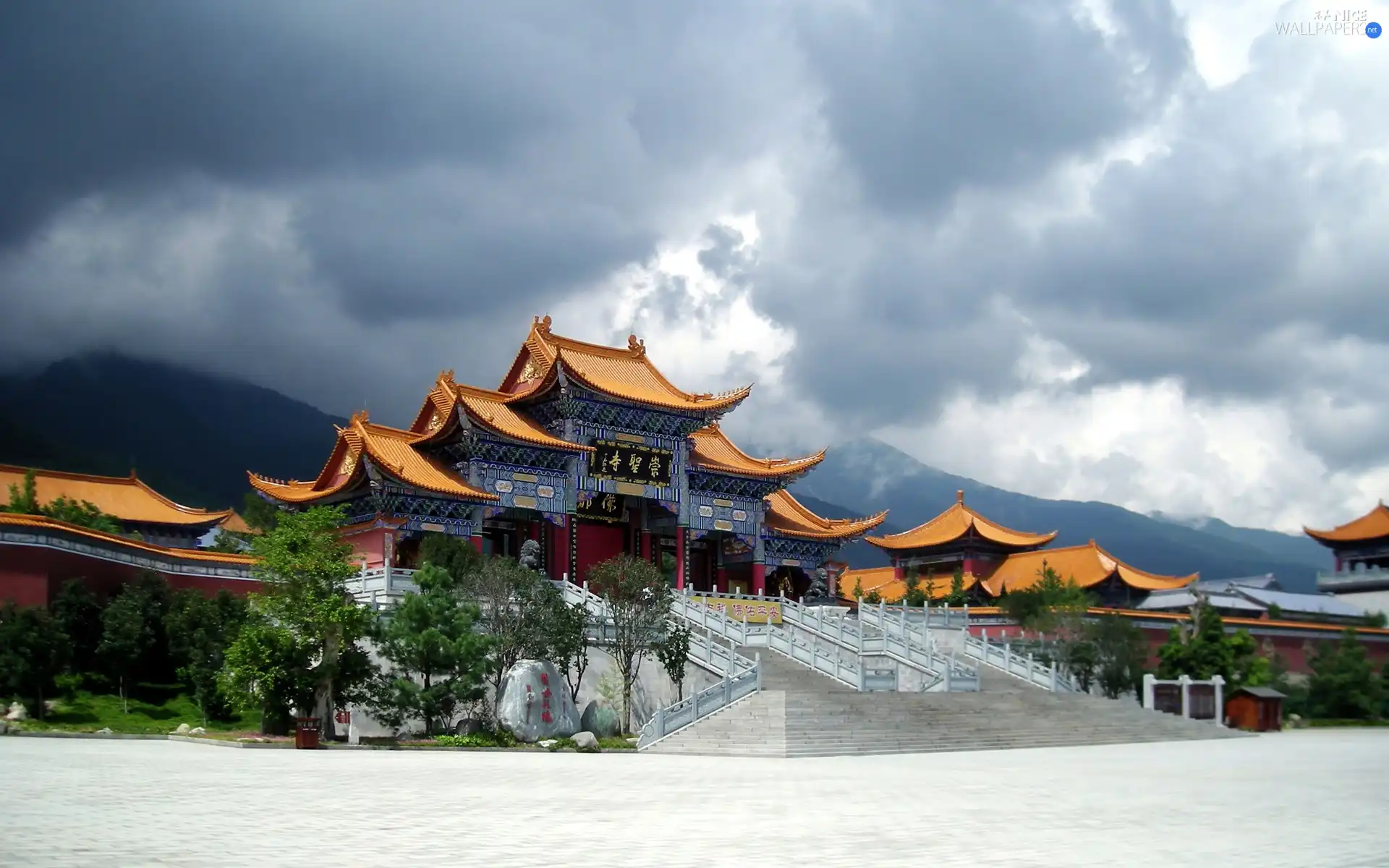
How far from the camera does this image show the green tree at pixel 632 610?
26.4 meters

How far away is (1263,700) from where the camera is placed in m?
31.8

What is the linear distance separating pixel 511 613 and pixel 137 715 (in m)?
7.90

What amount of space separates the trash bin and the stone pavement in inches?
79.9

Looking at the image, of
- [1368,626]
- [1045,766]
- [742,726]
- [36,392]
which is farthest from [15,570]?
[36,392]

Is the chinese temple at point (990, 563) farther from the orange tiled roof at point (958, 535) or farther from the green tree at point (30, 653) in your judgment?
the green tree at point (30, 653)

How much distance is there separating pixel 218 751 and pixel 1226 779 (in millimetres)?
14879

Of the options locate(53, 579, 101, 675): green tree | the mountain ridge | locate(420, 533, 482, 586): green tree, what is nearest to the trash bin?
locate(420, 533, 482, 586): green tree

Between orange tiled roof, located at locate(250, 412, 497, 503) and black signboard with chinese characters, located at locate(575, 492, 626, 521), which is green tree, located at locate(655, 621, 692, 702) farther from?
black signboard with chinese characters, located at locate(575, 492, 626, 521)

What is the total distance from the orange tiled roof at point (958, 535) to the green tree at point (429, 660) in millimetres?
29545

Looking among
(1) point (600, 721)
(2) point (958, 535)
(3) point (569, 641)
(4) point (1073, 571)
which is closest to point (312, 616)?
(3) point (569, 641)

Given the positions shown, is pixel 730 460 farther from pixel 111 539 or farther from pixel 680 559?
pixel 111 539

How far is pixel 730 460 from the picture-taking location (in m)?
42.2

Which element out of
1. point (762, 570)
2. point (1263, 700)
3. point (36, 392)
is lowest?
point (1263, 700)

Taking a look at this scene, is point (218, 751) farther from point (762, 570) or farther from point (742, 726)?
point (762, 570)
